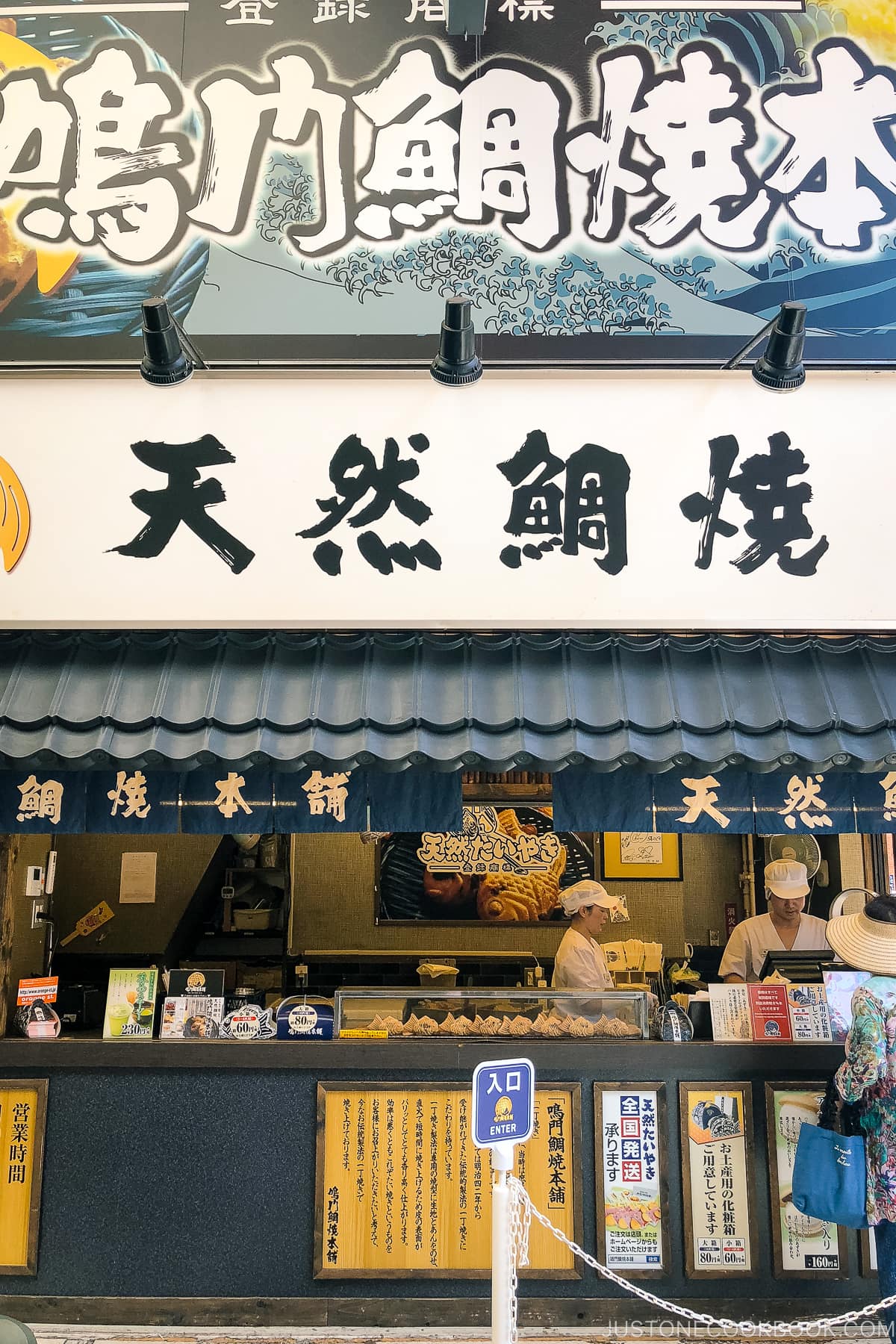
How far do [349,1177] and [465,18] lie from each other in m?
6.72

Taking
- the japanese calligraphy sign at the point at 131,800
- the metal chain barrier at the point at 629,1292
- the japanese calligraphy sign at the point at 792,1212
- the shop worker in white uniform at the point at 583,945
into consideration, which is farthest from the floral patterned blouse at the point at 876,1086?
the japanese calligraphy sign at the point at 131,800

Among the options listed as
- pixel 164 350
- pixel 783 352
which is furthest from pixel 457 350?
pixel 783 352

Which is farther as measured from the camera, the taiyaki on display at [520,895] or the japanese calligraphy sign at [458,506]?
the taiyaki on display at [520,895]

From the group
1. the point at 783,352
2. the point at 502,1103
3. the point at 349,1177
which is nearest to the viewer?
the point at 502,1103

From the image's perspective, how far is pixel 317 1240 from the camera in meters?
5.77

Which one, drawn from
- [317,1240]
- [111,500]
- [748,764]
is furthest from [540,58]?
[317,1240]

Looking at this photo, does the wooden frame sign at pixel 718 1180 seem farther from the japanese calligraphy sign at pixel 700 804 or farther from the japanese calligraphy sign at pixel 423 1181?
the japanese calligraphy sign at pixel 700 804

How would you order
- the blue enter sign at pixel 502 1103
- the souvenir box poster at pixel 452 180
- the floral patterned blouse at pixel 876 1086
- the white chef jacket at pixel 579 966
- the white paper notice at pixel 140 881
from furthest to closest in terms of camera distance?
1. the white paper notice at pixel 140 881
2. the white chef jacket at pixel 579 966
3. the souvenir box poster at pixel 452 180
4. the floral patterned blouse at pixel 876 1086
5. the blue enter sign at pixel 502 1103

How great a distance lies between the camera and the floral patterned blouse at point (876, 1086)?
5.05 meters

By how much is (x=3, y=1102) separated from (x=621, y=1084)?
3591mm

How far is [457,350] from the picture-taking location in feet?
18.0

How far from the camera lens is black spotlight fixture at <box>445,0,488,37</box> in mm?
5832

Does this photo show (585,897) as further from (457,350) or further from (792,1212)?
(457,350)

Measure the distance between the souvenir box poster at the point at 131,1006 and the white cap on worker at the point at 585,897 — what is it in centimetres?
312
